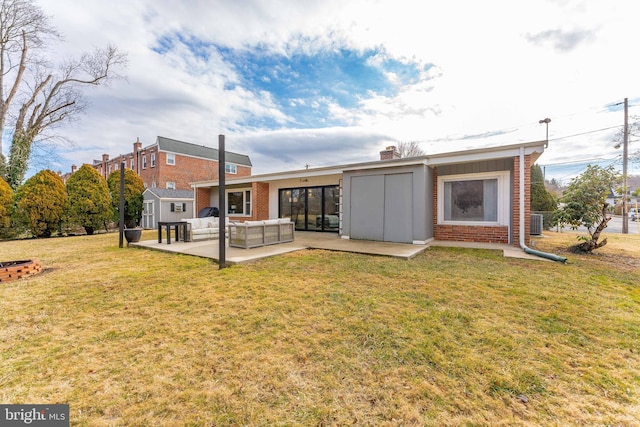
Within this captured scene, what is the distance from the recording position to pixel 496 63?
885cm

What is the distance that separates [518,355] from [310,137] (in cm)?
2063

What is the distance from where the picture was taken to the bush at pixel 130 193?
1658 cm

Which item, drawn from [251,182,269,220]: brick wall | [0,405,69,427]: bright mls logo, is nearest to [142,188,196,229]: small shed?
[251,182,269,220]: brick wall

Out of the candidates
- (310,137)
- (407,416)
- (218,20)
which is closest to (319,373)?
(407,416)

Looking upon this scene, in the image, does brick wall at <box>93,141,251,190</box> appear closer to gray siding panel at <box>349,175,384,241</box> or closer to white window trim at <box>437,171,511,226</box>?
gray siding panel at <box>349,175,384,241</box>

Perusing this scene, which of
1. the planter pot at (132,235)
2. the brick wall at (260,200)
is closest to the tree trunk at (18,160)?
the planter pot at (132,235)

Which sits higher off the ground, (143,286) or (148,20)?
(148,20)

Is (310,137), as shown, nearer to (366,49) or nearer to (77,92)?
(366,49)

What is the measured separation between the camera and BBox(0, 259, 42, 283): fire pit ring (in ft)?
15.7

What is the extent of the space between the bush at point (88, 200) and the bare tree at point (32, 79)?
3.49 metres

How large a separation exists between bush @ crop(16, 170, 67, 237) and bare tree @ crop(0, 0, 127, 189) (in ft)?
11.0

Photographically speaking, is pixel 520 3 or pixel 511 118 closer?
pixel 520 3

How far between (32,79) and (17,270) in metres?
17.8

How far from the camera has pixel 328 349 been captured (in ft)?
8.10
